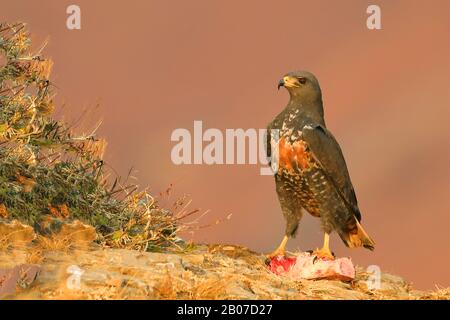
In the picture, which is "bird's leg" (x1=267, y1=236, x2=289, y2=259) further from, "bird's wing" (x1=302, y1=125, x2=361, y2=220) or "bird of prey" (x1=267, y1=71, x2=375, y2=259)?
"bird's wing" (x1=302, y1=125, x2=361, y2=220)

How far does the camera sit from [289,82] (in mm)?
9234

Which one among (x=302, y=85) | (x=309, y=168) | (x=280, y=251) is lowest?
(x=280, y=251)

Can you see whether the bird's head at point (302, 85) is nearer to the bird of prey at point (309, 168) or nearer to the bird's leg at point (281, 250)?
the bird of prey at point (309, 168)

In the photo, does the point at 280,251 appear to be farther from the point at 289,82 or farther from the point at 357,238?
the point at 289,82

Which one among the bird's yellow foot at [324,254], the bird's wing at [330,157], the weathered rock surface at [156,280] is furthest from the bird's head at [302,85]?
the weathered rock surface at [156,280]

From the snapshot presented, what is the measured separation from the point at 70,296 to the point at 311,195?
3.73 metres

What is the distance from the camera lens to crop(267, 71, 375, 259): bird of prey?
8.87 m

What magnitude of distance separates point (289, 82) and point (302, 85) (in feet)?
0.55

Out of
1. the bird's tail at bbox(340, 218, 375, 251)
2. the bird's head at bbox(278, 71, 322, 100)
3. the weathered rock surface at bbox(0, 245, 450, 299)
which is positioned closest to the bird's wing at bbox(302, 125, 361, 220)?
the bird's tail at bbox(340, 218, 375, 251)

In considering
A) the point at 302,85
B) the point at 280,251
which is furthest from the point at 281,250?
the point at 302,85

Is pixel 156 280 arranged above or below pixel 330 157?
below

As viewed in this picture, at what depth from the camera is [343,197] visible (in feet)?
30.0
